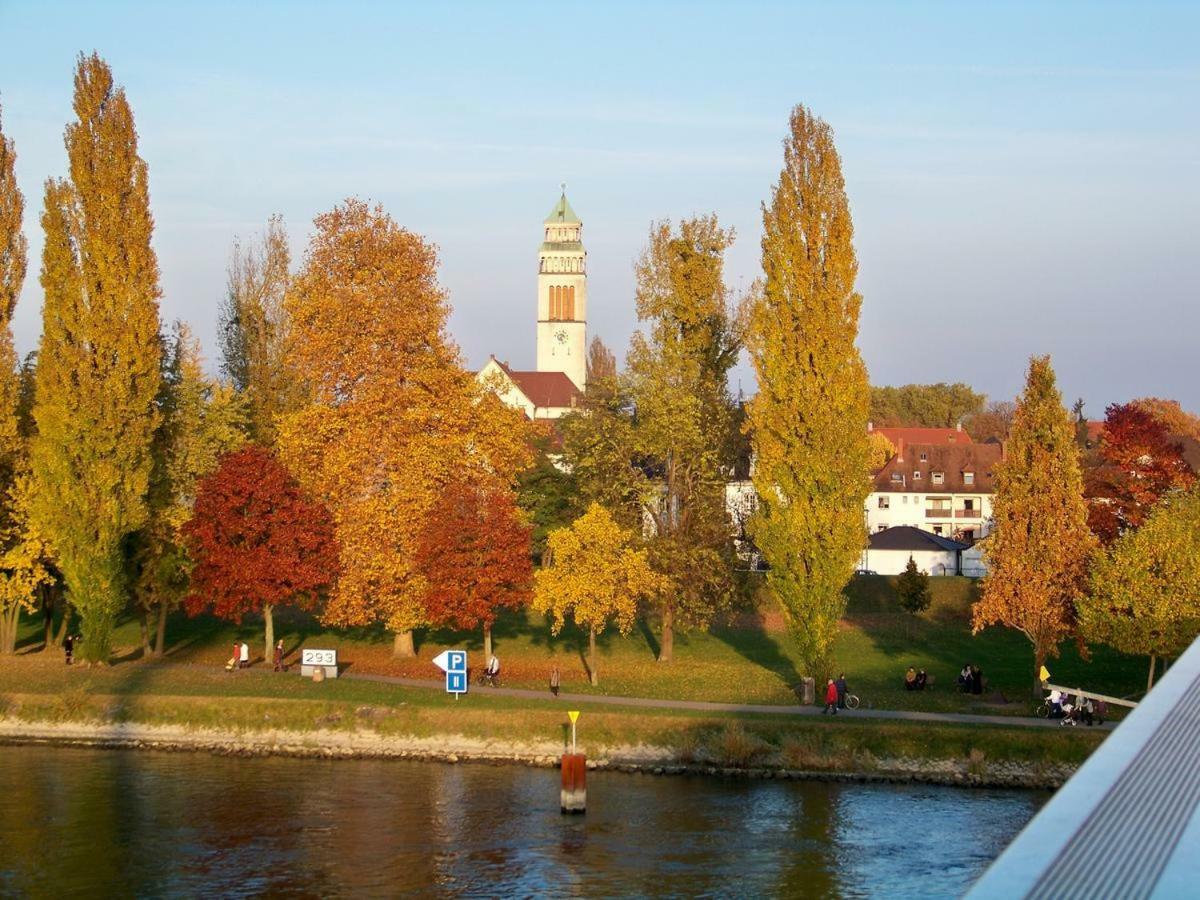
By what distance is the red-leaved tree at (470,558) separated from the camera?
4803 centimetres

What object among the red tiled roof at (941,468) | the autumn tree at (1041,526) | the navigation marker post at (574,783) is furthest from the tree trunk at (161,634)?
the red tiled roof at (941,468)

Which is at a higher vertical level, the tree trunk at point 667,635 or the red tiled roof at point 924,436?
the red tiled roof at point 924,436

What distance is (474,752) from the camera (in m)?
39.9

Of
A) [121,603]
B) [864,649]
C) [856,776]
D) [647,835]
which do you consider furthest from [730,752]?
[121,603]

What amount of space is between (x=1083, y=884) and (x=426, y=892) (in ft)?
52.3

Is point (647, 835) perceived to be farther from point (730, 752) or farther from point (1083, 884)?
point (1083, 884)

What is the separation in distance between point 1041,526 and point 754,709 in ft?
39.1

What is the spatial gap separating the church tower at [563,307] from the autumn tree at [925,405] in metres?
33.6

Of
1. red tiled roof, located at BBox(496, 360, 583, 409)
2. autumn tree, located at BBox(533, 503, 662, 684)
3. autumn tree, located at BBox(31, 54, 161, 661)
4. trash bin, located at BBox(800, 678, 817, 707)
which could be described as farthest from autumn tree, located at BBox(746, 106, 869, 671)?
red tiled roof, located at BBox(496, 360, 583, 409)

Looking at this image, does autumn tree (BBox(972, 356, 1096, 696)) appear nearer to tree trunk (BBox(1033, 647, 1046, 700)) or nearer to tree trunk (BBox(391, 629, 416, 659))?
tree trunk (BBox(1033, 647, 1046, 700))

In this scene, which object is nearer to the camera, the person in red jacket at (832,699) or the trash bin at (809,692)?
the person in red jacket at (832,699)

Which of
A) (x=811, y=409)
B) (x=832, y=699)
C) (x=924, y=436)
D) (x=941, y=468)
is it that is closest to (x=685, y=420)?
(x=811, y=409)

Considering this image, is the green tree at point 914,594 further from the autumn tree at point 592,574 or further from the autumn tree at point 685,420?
the autumn tree at point 592,574

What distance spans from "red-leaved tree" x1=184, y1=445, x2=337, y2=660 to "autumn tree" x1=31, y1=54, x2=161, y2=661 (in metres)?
2.46
